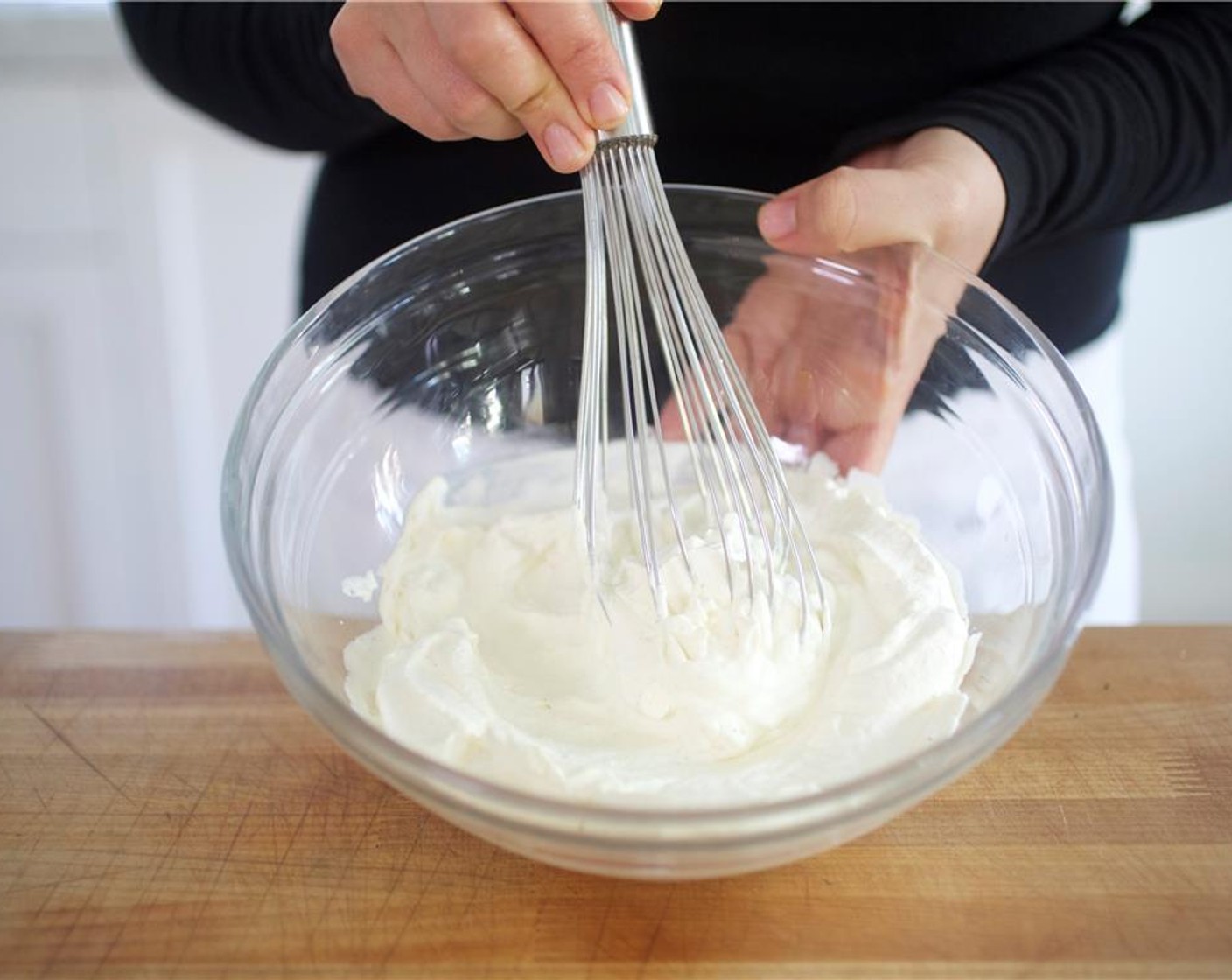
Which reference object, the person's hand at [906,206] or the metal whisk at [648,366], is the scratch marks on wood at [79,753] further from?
the person's hand at [906,206]

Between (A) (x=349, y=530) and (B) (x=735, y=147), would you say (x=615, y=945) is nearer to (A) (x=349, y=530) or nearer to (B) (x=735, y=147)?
(A) (x=349, y=530)

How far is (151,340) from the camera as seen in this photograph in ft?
5.07

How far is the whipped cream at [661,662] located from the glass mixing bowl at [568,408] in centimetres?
3

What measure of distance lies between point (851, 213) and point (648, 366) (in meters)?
0.14

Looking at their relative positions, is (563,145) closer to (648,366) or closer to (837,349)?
(648,366)

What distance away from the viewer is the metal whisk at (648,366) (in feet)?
1.95

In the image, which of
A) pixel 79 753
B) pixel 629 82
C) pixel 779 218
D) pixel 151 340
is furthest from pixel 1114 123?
pixel 151 340

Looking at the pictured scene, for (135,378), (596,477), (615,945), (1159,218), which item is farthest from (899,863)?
(135,378)

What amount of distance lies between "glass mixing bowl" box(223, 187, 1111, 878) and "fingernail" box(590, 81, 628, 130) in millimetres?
172

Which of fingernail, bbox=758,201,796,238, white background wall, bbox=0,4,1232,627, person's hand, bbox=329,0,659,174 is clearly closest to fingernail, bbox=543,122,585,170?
person's hand, bbox=329,0,659,174

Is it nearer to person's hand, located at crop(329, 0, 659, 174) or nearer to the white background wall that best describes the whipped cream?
person's hand, located at crop(329, 0, 659, 174)

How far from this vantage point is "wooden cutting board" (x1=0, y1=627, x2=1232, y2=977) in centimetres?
54

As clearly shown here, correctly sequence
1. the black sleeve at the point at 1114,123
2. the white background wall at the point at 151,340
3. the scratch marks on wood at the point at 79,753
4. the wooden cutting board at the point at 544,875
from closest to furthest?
1. the wooden cutting board at the point at 544,875
2. the scratch marks on wood at the point at 79,753
3. the black sleeve at the point at 1114,123
4. the white background wall at the point at 151,340

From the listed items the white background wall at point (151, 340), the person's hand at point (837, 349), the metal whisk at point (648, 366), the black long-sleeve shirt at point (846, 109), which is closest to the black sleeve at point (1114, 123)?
the black long-sleeve shirt at point (846, 109)
